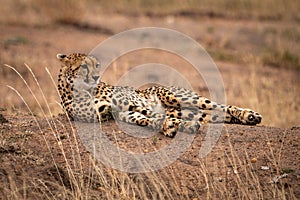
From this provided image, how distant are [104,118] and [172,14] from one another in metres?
12.5

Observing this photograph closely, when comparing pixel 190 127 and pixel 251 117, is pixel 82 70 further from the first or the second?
pixel 251 117

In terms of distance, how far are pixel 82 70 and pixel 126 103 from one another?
1.86ft

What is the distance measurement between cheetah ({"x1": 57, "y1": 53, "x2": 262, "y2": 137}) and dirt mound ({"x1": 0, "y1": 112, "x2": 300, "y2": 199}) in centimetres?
26

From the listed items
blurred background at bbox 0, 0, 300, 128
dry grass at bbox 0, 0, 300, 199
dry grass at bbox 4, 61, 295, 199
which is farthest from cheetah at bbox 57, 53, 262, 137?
blurred background at bbox 0, 0, 300, 128

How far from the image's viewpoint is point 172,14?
18.4 meters

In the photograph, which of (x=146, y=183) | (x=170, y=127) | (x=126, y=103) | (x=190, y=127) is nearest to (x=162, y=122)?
(x=170, y=127)

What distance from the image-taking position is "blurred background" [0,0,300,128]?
10.7 meters

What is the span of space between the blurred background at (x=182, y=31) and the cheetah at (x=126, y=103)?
2.60 meters

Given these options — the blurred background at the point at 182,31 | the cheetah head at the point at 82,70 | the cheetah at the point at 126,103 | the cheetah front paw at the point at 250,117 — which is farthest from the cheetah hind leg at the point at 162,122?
the blurred background at the point at 182,31

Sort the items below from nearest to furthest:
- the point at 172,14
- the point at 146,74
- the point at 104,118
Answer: the point at 104,118 < the point at 146,74 < the point at 172,14

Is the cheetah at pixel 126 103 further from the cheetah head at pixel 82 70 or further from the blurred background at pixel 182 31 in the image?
the blurred background at pixel 182 31

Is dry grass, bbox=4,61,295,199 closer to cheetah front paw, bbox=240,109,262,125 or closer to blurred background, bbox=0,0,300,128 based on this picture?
cheetah front paw, bbox=240,109,262,125

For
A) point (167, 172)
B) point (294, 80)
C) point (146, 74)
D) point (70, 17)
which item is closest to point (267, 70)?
point (294, 80)

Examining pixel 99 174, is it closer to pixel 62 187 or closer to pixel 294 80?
pixel 62 187
